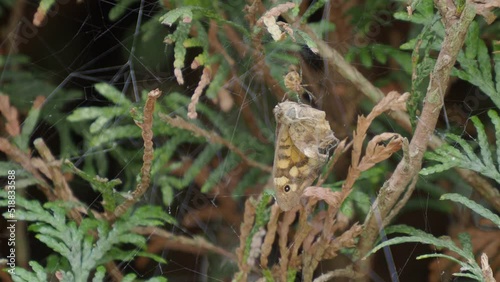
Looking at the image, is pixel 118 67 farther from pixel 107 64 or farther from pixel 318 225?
pixel 318 225

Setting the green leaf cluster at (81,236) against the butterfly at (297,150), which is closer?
the butterfly at (297,150)

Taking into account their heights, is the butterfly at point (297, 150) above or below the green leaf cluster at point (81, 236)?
above

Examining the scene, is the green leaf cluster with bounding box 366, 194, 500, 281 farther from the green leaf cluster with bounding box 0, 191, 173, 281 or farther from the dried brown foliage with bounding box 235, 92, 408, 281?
the green leaf cluster with bounding box 0, 191, 173, 281

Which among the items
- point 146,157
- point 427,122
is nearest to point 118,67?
point 146,157

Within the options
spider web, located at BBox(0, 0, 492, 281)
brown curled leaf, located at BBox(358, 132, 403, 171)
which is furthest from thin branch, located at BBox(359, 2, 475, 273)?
spider web, located at BBox(0, 0, 492, 281)

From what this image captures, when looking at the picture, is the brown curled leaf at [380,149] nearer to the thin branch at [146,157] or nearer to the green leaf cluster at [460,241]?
the green leaf cluster at [460,241]

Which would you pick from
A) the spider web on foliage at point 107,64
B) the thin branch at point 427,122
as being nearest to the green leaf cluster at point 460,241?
the thin branch at point 427,122

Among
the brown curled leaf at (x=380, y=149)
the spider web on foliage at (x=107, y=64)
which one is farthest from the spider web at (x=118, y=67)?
the brown curled leaf at (x=380, y=149)

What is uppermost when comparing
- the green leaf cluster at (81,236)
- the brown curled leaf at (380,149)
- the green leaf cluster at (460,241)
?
the brown curled leaf at (380,149)

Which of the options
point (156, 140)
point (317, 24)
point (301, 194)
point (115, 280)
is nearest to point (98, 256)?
point (115, 280)

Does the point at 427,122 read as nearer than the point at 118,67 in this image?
Yes

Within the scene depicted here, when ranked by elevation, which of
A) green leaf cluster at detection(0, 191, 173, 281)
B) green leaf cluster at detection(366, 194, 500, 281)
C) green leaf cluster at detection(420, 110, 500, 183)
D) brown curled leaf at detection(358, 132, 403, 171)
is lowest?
green leaf cluster at detection(0, 191, 173, 281)

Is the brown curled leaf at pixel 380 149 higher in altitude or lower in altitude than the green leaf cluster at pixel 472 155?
higher

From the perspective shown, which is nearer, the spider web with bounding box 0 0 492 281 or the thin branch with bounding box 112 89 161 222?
the thin branch with bounding box 112 89 161 222
